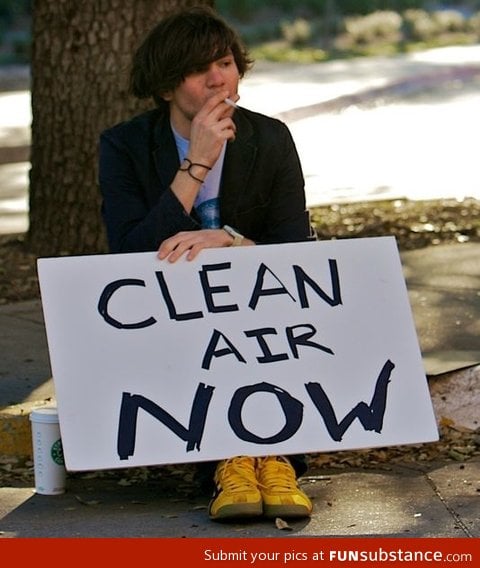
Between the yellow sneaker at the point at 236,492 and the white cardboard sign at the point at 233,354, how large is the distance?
52 mm

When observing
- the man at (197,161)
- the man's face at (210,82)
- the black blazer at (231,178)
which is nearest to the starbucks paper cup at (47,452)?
the man at (197,161)

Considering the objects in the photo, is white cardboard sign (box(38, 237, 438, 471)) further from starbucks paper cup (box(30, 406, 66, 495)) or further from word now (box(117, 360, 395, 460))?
starbucks paper cup (box(30, 406, 66, 495))

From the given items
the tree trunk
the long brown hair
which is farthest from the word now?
the tree trunk

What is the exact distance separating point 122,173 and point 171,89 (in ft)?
1.00

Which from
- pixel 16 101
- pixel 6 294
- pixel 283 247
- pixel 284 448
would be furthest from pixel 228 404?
pixel 16 101

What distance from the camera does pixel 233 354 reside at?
4.68m

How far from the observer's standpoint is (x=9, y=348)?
6.43 metres

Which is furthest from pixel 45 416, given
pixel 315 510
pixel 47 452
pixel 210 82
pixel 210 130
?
pixel 210 82

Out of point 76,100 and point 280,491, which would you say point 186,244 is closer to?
point 280,491

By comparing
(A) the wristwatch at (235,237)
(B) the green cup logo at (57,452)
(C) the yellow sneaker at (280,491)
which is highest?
(A) the wristwatch at (235,237)

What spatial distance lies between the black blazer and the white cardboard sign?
270 mm

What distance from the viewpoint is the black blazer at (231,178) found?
498 centimetres

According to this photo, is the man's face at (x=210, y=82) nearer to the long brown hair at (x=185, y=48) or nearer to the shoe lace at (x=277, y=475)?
the long brown hair at (x=185, y=48)

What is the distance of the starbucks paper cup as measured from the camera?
4.84 meters
